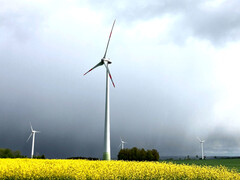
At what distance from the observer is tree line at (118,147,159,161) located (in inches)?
1945

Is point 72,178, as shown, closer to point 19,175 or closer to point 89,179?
point 89,179

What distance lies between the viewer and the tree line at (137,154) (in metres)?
49.4

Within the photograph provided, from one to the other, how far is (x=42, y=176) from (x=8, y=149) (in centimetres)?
4531

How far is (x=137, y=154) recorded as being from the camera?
49.9m

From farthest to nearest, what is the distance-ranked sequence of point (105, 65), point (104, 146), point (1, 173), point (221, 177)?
point (105, 65)
point (104, 146)
point (1, 173)
point (221, 177)

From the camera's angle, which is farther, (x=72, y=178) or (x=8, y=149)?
(x=8, y=149)

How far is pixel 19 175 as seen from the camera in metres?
17.1

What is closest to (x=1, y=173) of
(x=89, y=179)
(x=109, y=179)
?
(x=89, y=179)

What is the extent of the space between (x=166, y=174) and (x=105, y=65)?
25462mm

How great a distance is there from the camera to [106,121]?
33.2m

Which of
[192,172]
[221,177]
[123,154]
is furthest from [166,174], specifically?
[123,154]

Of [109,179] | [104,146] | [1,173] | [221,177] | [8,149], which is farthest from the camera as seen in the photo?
[8,149]

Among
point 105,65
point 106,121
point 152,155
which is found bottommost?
point 152,155

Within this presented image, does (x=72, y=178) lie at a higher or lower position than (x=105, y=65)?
lower
